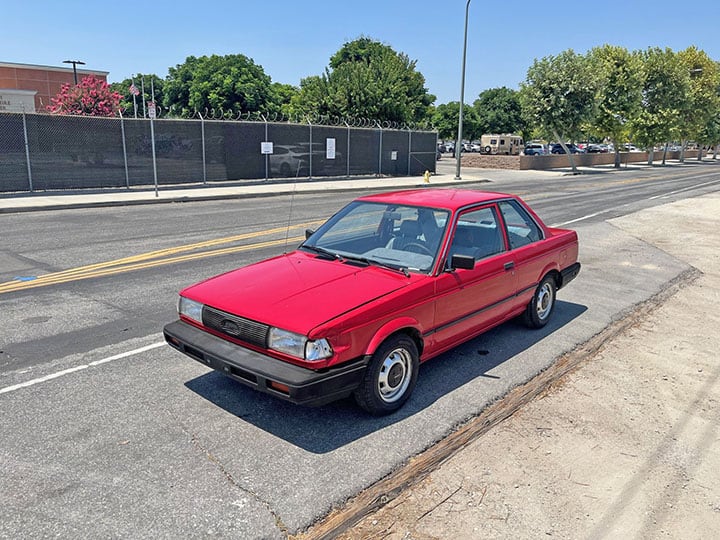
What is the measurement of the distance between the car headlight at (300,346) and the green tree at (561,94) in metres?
39.8

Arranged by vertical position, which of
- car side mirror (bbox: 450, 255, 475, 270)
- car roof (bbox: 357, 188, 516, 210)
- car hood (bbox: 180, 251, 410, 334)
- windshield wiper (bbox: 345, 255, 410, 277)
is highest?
car roof (bbox: 357, 188, 516, 210)

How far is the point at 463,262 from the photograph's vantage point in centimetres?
452

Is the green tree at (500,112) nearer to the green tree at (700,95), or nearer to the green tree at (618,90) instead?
the green tree at (700,95)

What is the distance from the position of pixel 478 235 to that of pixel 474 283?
2.04 ft

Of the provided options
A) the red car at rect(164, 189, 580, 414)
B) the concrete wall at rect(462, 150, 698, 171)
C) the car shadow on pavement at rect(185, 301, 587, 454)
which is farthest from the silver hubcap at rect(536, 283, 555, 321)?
the concrete wall at rect(462, 150, 698, 171)

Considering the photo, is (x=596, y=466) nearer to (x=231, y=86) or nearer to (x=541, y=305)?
(x=541, y=305)

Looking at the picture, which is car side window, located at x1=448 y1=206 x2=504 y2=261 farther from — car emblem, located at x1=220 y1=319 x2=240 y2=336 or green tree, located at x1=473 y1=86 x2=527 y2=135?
green tree, located at x1=473 y1=86 x2=527 y2=135

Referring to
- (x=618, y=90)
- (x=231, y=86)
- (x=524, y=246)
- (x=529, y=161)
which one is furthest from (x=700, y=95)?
(x=524, y=246)

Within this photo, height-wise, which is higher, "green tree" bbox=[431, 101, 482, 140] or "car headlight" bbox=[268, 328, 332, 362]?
"green tree" bbox=[431, 101, 482, 140]

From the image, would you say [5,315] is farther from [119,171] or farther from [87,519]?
[119,171]

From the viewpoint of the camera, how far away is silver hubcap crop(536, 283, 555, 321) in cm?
623

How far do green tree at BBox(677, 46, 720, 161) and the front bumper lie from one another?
64.6 m

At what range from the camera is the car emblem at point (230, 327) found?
3979 millimetres

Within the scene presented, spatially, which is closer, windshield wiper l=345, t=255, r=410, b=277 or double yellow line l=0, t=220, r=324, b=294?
windshield wiper l=345, t=255, r=410, b=277
